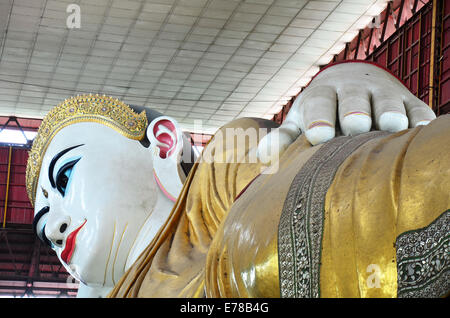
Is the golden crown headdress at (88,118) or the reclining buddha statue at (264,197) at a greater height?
the golden crown headdress at (88,118)

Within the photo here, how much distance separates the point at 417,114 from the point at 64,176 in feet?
4.96

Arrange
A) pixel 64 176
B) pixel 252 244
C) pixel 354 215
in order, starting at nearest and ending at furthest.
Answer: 1. pixel 354 215
2. pixel 252 244
3. pixel 64 176

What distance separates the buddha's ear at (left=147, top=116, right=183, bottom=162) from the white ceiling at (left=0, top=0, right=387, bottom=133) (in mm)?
6694

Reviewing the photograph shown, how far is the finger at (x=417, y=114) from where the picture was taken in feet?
5.27

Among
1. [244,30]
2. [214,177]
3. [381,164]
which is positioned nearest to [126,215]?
[214,177]

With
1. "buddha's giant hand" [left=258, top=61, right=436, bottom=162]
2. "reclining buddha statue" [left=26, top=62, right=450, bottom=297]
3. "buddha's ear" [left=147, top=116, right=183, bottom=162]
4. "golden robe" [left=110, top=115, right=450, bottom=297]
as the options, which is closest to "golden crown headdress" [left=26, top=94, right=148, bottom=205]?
"reclining buddha statue" [left=26, top=62, right=450, bottom=297]

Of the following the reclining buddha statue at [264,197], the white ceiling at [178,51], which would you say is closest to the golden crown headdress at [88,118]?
the reclining buddha statue at [264,197]

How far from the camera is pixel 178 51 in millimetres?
10523

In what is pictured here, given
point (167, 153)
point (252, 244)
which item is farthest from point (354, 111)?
point (167, 153)

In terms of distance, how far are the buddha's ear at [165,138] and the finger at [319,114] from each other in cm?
102

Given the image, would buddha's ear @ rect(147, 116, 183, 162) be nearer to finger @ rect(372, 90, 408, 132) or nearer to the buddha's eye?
the buddha's eye

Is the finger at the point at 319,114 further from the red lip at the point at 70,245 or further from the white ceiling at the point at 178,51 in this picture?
the white ceiling at the point at 178,51

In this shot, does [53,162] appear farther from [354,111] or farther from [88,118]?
[354,111]

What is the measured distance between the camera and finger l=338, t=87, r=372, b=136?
59.7 inches
